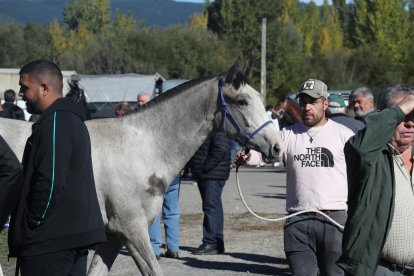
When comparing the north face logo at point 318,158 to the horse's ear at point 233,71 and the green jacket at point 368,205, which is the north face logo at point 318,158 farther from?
the green jacket at point 368,205

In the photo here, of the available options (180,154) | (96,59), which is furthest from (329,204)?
(96,59)

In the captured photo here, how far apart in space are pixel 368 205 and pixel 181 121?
11.0 ft

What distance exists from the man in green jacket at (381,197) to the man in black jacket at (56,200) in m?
1.52

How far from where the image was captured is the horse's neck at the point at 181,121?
309 inches

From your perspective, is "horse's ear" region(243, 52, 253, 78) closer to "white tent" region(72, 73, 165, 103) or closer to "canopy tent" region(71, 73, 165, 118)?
"canopy tent" region(71, 73, 165, 118)

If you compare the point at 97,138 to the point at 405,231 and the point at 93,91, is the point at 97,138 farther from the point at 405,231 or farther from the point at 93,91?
the point at 93,91

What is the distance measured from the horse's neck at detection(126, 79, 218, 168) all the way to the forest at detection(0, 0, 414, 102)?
50.5 metres

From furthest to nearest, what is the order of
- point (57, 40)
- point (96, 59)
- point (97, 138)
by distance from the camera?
1. point (57, 40)
2. point (96, 59)
3. point (97, 138)

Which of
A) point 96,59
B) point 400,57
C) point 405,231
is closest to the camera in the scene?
point 405,231

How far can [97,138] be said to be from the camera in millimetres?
7516

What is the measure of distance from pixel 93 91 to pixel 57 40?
84258 millimetres

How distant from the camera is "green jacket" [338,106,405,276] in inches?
189

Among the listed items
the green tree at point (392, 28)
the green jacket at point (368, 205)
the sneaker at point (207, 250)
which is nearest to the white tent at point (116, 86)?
the sneaker at point (207, 250)

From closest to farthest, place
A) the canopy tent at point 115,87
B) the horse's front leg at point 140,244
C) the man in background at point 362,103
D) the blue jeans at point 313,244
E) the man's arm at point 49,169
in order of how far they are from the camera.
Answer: the man's arm at point 49,169
the blue jeans at point 313,244
the horse's front leg at point 140,244
the man in background at point 362,103
the canopy tent at point 115,87
